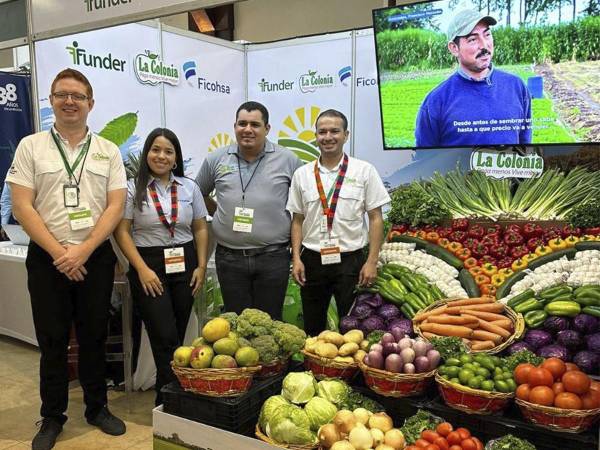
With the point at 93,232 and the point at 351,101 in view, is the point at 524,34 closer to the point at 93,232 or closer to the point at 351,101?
the point at 351,101

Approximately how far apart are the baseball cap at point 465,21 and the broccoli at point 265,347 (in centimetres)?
347

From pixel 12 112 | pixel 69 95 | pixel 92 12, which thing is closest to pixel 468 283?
pixel 69 95

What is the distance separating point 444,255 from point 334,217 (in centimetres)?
104

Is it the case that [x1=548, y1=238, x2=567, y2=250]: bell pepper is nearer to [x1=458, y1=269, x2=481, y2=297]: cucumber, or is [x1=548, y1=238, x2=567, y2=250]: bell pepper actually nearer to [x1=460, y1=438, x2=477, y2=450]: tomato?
[x1=458, y1=269, x2=481, y2=297]: cucumber

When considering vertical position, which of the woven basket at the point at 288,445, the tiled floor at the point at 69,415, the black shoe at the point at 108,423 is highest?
the woven basket at the point at 288,445

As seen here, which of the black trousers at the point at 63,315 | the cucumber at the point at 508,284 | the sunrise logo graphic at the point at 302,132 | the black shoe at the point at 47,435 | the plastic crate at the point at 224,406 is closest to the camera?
the plastic crate at the point at 224,406

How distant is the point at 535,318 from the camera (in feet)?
9.81

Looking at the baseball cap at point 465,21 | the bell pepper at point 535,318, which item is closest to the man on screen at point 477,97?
the baseball cap at point 465,21

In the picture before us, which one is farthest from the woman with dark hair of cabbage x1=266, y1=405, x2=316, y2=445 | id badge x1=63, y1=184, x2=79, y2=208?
cabbage x1=266, y1=405, x2=316, y2=445

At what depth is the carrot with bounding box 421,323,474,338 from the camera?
2.83m

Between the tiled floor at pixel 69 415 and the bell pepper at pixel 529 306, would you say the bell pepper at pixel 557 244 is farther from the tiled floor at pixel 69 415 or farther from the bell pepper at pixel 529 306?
the tiled floor at pixel 69 415

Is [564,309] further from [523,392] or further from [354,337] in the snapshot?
[354,337]

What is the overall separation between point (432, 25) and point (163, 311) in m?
3.35

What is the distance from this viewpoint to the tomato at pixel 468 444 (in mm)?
1934
